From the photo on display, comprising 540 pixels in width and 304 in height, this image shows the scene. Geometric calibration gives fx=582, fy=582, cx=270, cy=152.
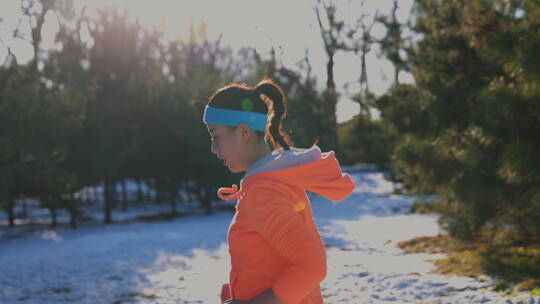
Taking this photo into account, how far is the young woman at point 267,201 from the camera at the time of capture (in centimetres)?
146

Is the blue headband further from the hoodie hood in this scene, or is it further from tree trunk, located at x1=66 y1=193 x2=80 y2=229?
tree trunk, located at x1=66 y1=193 x2=80 y2=229

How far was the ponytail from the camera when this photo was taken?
68.6 inches

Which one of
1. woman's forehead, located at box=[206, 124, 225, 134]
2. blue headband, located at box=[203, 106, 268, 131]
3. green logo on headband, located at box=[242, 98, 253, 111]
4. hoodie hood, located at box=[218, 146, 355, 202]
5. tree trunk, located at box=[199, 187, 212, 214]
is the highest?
green logo on headband, located at box=[242, 98, 253, 111]

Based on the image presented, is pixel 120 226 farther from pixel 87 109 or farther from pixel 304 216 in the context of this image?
pixel 304 216

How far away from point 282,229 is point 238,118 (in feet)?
1.17

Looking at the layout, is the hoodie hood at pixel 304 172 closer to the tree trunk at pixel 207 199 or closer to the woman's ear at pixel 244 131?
the woman's ear at pixel 244 131

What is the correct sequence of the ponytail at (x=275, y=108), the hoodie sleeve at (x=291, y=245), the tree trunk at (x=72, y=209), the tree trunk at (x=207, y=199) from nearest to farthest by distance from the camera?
1. the hoodie sleeve at (x=291, y=245)
2. the ponytail at (x=275, y=108)
3. the tree trunk at (x=72, y=209)
4. the tree trunk at (x=207, y=199)

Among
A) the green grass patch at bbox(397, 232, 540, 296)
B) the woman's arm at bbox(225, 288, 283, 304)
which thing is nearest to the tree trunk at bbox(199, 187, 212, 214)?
the green grass patch at bbox(397, 232, 540, 296)

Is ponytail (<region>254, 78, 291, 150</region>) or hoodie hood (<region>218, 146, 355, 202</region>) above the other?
ponytail (<region>254, 78, 291, 150</region>)

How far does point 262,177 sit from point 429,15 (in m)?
9.20

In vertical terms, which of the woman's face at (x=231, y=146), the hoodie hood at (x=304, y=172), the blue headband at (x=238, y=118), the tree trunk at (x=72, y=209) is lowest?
the tree trunk at (x=72, y=209)

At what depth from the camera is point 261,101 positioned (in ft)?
5.53

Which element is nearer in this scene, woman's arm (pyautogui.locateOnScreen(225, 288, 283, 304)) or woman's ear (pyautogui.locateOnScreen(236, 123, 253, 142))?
woman's arm (pyautogui.locateOnScreen(225, 288, 283, 304))

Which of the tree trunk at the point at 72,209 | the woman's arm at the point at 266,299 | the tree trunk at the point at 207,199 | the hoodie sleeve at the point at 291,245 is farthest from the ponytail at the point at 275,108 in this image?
the tree trunk at the point at 207,199
